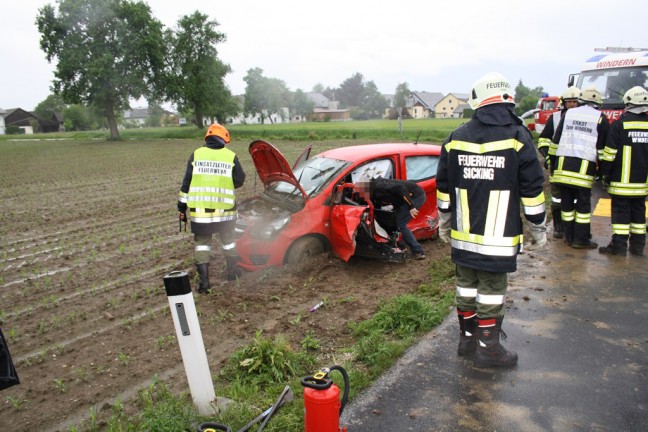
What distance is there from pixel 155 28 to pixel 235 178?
4901cm

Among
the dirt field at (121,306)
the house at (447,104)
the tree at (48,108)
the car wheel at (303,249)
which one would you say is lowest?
the house at (447,104)

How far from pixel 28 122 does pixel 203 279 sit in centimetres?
11448

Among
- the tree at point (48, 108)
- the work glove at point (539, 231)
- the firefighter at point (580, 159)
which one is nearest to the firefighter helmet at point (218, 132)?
the work glove at point (539, 231)

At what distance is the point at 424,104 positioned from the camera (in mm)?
90125

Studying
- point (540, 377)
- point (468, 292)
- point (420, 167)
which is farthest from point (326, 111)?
point (540, 377)

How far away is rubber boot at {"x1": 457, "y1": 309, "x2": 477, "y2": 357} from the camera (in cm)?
387

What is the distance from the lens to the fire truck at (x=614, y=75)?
36.6ft

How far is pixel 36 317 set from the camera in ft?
17.3

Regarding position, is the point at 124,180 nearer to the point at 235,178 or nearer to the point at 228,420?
the point at 235,178

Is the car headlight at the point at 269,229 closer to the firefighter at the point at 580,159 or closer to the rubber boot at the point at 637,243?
the firefighter at the point at 580,159

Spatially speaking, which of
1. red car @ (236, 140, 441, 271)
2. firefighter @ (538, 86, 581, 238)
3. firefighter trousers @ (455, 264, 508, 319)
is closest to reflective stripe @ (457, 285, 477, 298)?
firefighter trousers @ (455, 264, 508, 319)

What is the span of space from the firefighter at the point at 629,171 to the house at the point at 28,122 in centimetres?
10949

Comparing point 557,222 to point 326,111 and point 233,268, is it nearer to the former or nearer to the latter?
point 233,268

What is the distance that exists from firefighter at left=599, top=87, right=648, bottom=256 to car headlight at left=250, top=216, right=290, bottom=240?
13.4 ft
